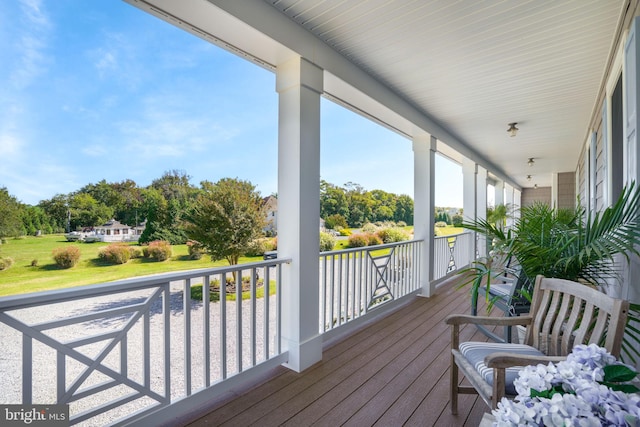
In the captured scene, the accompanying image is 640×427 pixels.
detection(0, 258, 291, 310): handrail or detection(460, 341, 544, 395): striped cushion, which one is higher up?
detection(0, 258, 291, 310): handrail

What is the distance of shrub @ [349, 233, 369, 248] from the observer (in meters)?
4.61

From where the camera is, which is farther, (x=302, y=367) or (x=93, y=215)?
(x=302, y=367)

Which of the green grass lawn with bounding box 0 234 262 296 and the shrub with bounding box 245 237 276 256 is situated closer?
the green grass lawn with bounding box 0 234 262 296

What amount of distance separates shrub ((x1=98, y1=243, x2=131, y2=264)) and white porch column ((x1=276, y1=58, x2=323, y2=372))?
3.97 feet

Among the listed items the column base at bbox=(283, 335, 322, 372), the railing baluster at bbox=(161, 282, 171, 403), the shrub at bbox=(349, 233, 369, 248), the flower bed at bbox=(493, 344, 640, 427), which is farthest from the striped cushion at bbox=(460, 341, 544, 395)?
the shrub at bbox=(349, 233, 369, 248)

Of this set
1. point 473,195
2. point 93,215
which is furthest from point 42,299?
point 473,195

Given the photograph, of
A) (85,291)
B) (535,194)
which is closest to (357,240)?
(85,291)

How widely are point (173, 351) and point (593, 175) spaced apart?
18.9 ft

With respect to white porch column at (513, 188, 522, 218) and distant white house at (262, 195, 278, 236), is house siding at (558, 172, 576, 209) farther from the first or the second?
distant white house at (262, 195, 278, 236)

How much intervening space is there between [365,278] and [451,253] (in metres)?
3.32

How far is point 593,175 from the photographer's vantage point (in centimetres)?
390

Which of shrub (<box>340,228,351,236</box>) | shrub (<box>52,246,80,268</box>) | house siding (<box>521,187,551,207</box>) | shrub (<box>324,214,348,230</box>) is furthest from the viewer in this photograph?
house siding (<box>521,187,551,207</box>)

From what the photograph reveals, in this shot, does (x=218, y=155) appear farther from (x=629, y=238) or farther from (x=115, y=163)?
(x=629, y=238)

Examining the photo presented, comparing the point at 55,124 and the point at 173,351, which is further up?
the point at 55,124
